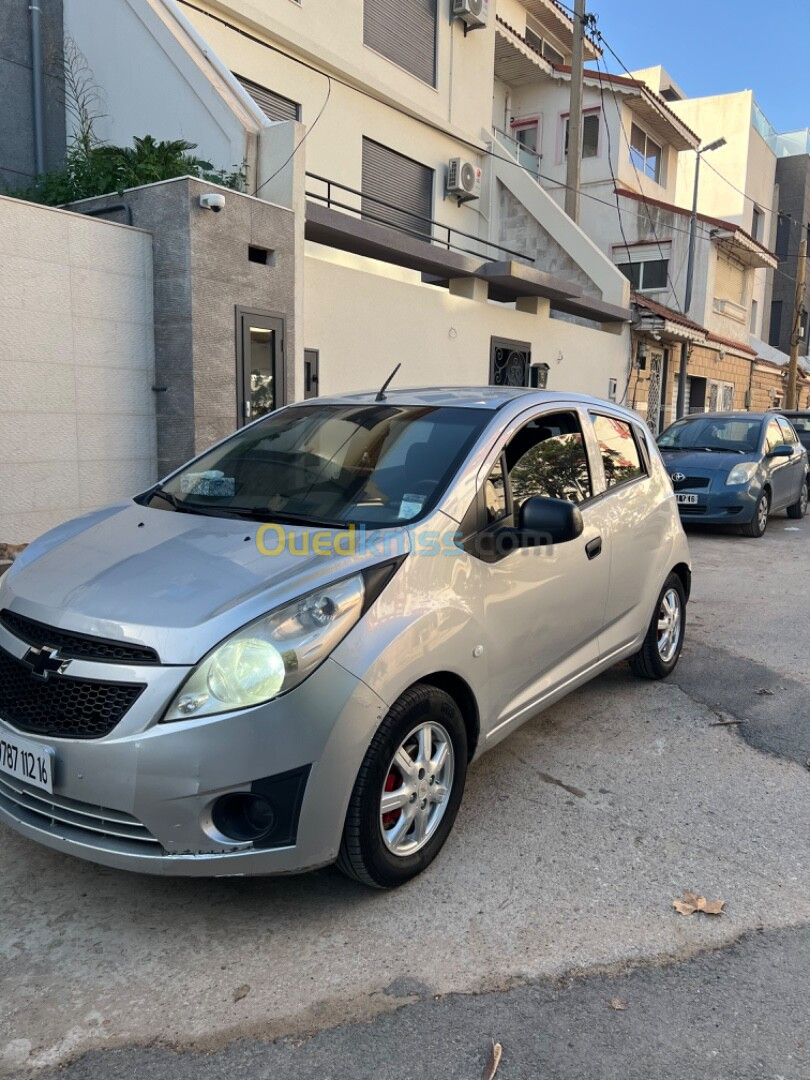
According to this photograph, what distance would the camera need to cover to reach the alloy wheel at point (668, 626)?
16.2ft

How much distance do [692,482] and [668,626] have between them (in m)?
5.97

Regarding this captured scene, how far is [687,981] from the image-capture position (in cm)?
246

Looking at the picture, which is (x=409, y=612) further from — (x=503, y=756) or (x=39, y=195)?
(x=39, y=195)

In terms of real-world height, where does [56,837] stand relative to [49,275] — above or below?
below

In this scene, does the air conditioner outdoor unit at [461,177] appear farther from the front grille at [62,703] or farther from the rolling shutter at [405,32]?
the front grille at [62,703]

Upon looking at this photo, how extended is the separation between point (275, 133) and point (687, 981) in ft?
27.1

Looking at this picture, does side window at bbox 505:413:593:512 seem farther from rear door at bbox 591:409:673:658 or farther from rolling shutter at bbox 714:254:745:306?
rolling shutter at bbox 714:254:745:306

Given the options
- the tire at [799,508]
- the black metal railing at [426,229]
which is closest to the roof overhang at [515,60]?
the black metal railing at [426,229]

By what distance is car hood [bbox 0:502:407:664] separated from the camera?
2.49 meters

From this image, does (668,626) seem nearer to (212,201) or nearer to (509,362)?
(212,201)

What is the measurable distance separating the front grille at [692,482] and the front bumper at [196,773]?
28.9 ft

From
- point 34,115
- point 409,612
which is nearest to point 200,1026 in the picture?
point 409,612

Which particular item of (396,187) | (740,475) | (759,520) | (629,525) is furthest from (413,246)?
(629,525)

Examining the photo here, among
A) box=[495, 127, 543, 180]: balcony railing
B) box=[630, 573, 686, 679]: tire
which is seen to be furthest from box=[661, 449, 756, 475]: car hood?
box=[495, 127, 543, 180]: balcony railing
